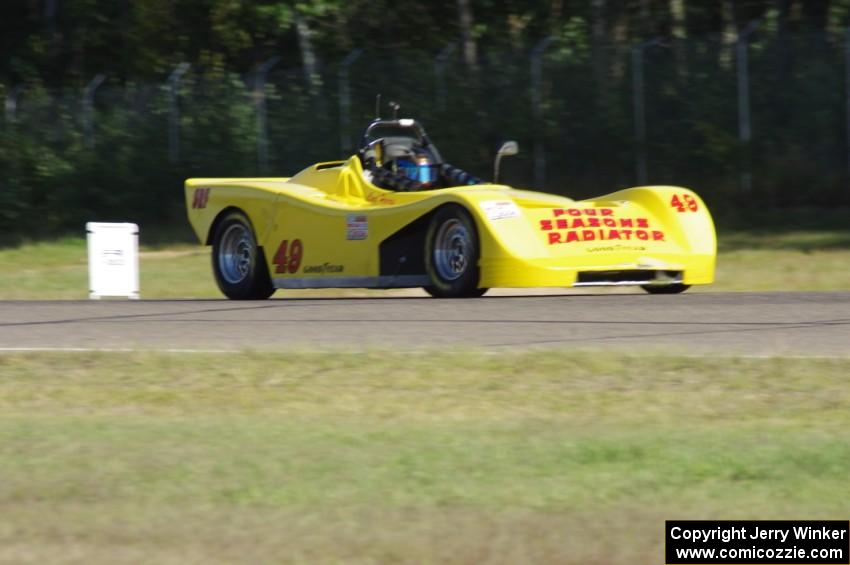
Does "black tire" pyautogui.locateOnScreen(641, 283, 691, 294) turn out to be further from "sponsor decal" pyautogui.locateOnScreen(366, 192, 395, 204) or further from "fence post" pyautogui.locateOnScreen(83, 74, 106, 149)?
"fence post" pyautogui.locateOnScreen(83, 74, 106, 149)

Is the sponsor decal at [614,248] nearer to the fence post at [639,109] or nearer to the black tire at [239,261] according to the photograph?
the black tire at [239,261]

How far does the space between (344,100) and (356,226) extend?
40.9 ft

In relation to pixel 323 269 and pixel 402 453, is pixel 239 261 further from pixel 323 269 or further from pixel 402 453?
pixel 402 453

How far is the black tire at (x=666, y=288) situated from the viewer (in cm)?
1231

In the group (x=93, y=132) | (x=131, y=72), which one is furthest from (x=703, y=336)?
(x=131, y=72)

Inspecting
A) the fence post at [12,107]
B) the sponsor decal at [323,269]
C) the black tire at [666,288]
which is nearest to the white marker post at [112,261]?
the sponsor decal at [323,269]

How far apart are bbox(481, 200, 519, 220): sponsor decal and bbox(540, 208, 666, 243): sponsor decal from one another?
23 cm

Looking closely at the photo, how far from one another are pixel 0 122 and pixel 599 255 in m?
17.1

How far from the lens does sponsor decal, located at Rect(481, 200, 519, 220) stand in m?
11.3

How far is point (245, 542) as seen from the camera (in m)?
4.67

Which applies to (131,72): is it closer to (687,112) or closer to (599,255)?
(687,112)

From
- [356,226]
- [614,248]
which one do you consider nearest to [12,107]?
[356,226]

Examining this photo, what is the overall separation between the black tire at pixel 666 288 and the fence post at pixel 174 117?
14701mm

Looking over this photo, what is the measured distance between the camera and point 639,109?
75.3ft
